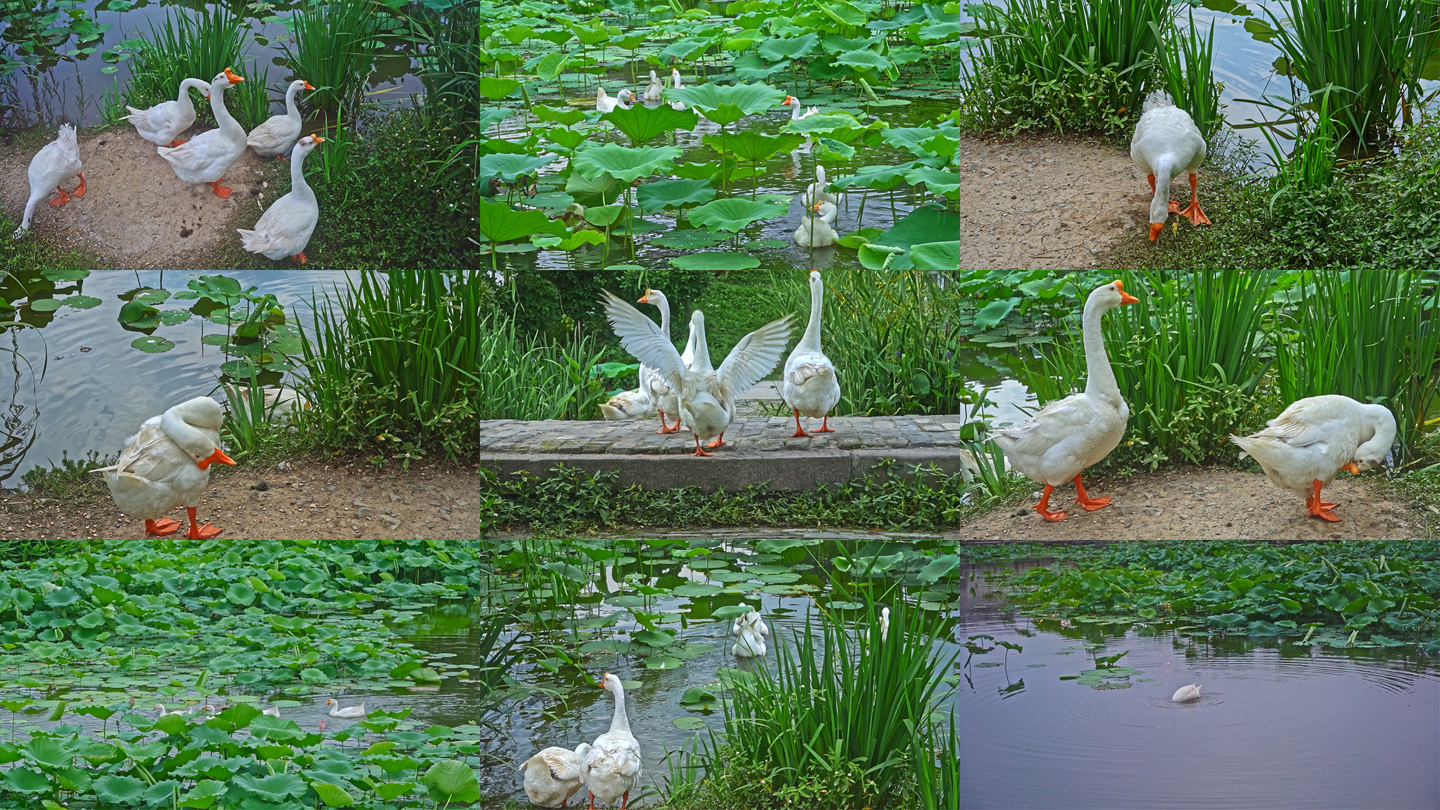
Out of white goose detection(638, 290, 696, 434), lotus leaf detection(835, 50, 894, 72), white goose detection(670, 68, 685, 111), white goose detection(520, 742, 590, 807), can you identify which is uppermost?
lotus leaf detection(835, 50, 894, 72)

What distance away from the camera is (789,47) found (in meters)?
3.23

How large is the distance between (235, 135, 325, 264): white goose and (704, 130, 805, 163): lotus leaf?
3.97 feet

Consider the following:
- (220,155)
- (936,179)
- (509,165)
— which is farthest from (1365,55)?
(220,155)

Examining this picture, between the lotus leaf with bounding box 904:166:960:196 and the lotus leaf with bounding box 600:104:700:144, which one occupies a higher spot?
the lotus leaf with bounding box 600:104:700:144

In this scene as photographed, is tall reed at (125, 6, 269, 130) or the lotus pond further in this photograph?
tall reed at (125, 6, 269, 130)

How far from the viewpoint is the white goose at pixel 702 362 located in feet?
9.93

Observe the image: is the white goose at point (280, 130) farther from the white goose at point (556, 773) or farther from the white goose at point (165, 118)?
the white goose at point (556, 773)

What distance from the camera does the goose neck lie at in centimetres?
290

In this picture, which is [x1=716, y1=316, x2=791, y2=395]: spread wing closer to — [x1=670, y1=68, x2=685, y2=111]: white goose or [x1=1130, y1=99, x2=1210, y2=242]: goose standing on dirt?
[x1=670, y1=68, x2=685, y2=111]: white goose

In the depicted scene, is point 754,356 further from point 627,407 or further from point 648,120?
point 648,120

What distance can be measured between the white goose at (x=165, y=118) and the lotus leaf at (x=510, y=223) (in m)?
0.94

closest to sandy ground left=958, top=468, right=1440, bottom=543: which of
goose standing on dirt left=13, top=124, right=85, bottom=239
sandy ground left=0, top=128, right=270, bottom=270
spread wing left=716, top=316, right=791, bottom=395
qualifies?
spread wing left=716, top=316, right=791, bottom=395

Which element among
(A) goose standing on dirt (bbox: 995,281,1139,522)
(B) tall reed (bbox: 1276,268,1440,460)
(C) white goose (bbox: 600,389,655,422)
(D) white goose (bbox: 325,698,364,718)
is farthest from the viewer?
(C) white goose (bbox: 600,389,655,422)

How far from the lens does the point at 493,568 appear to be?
317 cm
